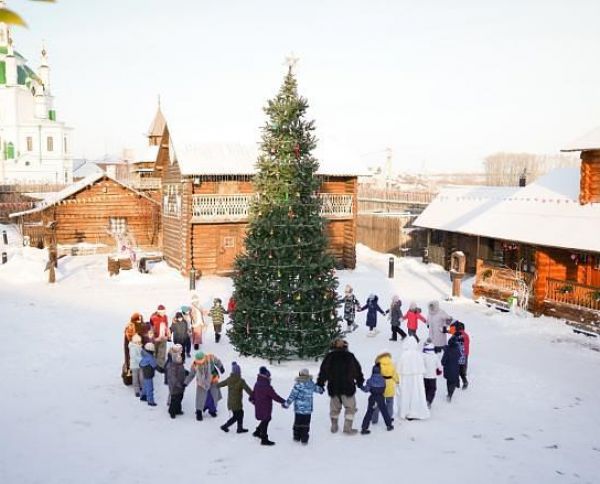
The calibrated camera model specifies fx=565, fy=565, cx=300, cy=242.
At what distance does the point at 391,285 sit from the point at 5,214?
3582 centimetres

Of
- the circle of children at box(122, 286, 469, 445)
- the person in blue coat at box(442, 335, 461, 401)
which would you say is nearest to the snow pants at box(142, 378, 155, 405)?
the circle of children at box(122, 286, 469, 445)

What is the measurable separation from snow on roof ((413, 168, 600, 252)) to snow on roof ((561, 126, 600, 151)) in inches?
77.9

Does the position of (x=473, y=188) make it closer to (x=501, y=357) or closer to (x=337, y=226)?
(x=337, y=226)

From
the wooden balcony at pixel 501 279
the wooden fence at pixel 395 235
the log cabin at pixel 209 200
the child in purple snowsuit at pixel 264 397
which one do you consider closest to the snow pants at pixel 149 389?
the child in purple snowsuit at pixel 264 397

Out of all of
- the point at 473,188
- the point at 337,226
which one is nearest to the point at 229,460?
the point at 337,226

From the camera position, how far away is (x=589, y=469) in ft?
28.9

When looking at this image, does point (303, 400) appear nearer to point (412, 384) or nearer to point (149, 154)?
point (412, 384)

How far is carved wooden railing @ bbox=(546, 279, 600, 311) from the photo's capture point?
56.2ft

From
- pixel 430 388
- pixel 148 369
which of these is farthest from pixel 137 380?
pixel 430 388

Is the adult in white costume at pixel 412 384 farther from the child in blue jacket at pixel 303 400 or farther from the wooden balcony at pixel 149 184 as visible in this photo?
the wooden balcony at pixel 149 184

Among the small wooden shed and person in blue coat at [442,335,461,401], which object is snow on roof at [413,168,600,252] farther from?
person in blue coat at [442,335,461,401]

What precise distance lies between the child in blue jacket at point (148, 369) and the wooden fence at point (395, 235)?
24706 mm

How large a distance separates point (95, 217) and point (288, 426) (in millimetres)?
27071

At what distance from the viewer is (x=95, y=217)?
3394cm
